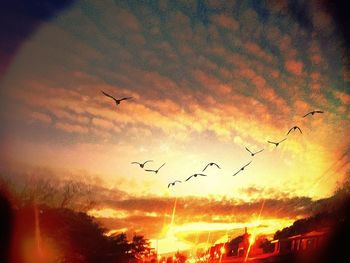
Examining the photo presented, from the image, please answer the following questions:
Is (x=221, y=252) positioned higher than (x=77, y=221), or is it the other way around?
(x=77, y=221)

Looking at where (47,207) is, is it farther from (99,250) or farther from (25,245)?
(99,250)

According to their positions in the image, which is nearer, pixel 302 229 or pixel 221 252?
pixel 302 229

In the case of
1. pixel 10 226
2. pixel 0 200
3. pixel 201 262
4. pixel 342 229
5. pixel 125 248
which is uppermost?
pixel 342 229

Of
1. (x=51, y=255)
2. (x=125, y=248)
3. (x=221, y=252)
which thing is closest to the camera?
(x=51, y=255)

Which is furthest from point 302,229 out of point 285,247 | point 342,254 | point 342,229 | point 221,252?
point 221,252

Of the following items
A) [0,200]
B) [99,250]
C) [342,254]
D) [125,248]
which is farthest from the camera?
[125,248]

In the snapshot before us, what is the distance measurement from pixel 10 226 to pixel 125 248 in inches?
1000

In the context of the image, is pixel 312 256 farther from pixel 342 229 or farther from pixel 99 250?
pixel 99 250

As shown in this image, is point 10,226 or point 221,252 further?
point 221,252

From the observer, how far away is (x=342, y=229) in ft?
116

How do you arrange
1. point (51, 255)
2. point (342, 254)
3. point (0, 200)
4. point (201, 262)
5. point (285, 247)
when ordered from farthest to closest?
point (201, 262), point (285, 247), point (51, 255), point (0, 200), point (342, 254)

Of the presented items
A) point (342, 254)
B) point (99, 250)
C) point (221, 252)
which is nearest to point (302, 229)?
point (342, 254)

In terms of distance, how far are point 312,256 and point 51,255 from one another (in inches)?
1114

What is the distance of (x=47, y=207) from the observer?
38906 mm
